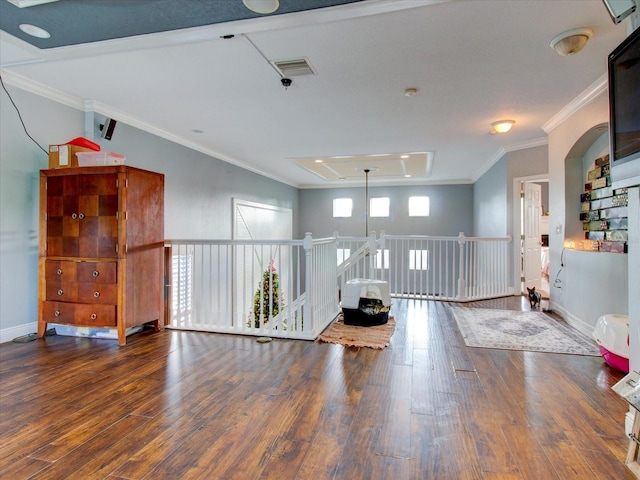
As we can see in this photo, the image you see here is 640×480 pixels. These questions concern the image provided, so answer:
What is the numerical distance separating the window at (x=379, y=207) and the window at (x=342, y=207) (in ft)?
1.87

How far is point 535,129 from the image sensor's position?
462cm

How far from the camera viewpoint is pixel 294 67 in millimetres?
2895

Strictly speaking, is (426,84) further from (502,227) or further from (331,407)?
(502,227)

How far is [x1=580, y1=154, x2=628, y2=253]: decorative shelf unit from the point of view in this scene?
3189 millimetres

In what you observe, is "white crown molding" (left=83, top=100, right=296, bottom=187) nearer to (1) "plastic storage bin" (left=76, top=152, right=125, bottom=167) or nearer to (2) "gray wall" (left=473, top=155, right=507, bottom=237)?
(1) "plastic storage bin" (left=76, top=152, right=125, bottom=167)

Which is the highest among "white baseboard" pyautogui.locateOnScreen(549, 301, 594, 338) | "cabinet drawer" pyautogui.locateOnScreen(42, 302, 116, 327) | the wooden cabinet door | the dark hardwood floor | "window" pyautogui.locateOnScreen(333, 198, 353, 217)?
"window" pyautogui.locateOnScreen(333, 198, 353, 217)

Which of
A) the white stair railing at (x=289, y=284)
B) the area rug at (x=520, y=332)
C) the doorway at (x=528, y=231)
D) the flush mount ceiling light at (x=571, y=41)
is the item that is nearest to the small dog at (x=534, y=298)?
the area rug at (x=520, y=332)

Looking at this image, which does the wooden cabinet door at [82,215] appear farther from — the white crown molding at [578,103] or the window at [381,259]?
the white crown molding at [578,103]

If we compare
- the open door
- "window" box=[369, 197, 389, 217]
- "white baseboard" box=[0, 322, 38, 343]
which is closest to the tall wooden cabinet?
"white baseboard" box=[0, 322, 38, 343]

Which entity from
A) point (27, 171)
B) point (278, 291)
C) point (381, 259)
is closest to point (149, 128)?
point (27, 171)

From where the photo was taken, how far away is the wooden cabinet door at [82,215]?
3.22 meters

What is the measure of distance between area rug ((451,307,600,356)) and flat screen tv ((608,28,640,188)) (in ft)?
6.11

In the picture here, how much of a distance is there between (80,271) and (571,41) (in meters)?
4.41

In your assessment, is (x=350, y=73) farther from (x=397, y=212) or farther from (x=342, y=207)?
(x=342, y=207)
